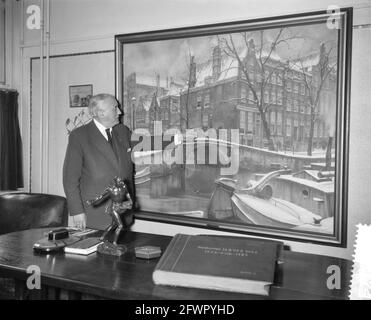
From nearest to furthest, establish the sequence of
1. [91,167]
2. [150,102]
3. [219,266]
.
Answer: [219,266], [91,167], [150,102]

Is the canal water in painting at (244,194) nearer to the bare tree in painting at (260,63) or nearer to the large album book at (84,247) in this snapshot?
the bare tree in painting at (260,63)

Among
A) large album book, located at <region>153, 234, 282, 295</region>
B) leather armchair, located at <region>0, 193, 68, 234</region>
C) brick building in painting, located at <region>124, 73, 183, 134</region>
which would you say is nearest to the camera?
large album book, located at <region>153, 234, 282, 295</region>

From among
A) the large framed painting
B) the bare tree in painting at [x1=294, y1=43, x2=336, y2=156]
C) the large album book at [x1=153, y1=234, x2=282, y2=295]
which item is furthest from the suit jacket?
the large album book at [x1=153, y1=234, x2=282, y2=295]

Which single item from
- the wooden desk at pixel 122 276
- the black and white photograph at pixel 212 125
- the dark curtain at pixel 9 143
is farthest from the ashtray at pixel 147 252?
the dark curtain at pixel 9 143

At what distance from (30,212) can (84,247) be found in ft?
4.73

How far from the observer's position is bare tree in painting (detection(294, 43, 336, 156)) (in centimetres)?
272

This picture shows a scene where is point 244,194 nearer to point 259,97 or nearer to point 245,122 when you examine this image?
point 245,122

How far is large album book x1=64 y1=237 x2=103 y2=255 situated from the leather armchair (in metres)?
1.22

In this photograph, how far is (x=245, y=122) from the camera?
9.93 feet

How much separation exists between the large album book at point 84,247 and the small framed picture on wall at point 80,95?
2274 mm

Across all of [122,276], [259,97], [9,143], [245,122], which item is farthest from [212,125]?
[9,143]

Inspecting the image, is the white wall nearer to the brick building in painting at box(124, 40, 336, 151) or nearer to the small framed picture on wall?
the small framed picture on wall

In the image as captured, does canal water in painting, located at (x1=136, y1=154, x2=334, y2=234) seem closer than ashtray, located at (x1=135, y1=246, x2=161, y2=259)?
No
